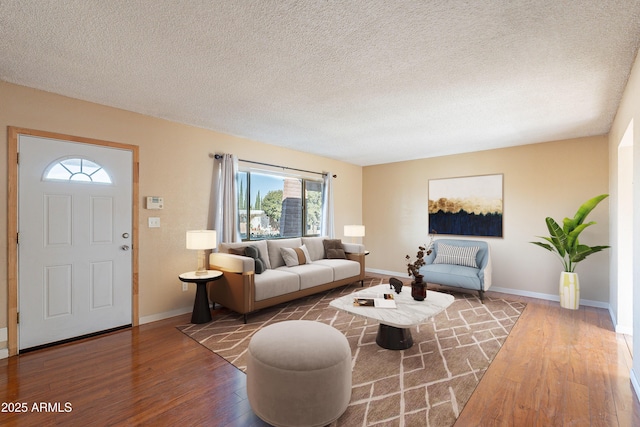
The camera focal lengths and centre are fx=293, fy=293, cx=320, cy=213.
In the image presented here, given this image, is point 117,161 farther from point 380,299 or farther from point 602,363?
point 602,363

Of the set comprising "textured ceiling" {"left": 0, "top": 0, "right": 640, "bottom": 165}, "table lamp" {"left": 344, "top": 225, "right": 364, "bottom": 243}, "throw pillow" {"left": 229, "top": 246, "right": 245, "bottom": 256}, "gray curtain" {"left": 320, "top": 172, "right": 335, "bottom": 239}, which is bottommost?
"throw pillow" {"left": 229, "top": 246, "right": 245, "bottom": 256}

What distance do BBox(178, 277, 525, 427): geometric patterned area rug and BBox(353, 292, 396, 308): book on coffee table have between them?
0.42 metres

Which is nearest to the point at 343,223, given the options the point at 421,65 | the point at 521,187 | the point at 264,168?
the point at 264,168

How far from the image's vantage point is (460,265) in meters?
4.91

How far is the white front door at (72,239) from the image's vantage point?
285 cm

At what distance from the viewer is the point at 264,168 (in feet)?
16.3

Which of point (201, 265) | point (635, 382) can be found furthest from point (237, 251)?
point (635, 382)

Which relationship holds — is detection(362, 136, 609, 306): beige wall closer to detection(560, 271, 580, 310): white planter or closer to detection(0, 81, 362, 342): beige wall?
detection(560, 271, 580, 310): white planter

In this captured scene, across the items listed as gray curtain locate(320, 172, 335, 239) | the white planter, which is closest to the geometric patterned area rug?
the white planter

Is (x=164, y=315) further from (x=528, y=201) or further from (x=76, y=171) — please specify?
(x=528, y=201)

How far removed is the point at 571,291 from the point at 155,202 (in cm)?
570

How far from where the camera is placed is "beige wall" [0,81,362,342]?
283 centimetres

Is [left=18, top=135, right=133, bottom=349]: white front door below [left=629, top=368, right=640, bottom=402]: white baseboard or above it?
above

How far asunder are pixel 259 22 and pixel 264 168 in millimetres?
3165
